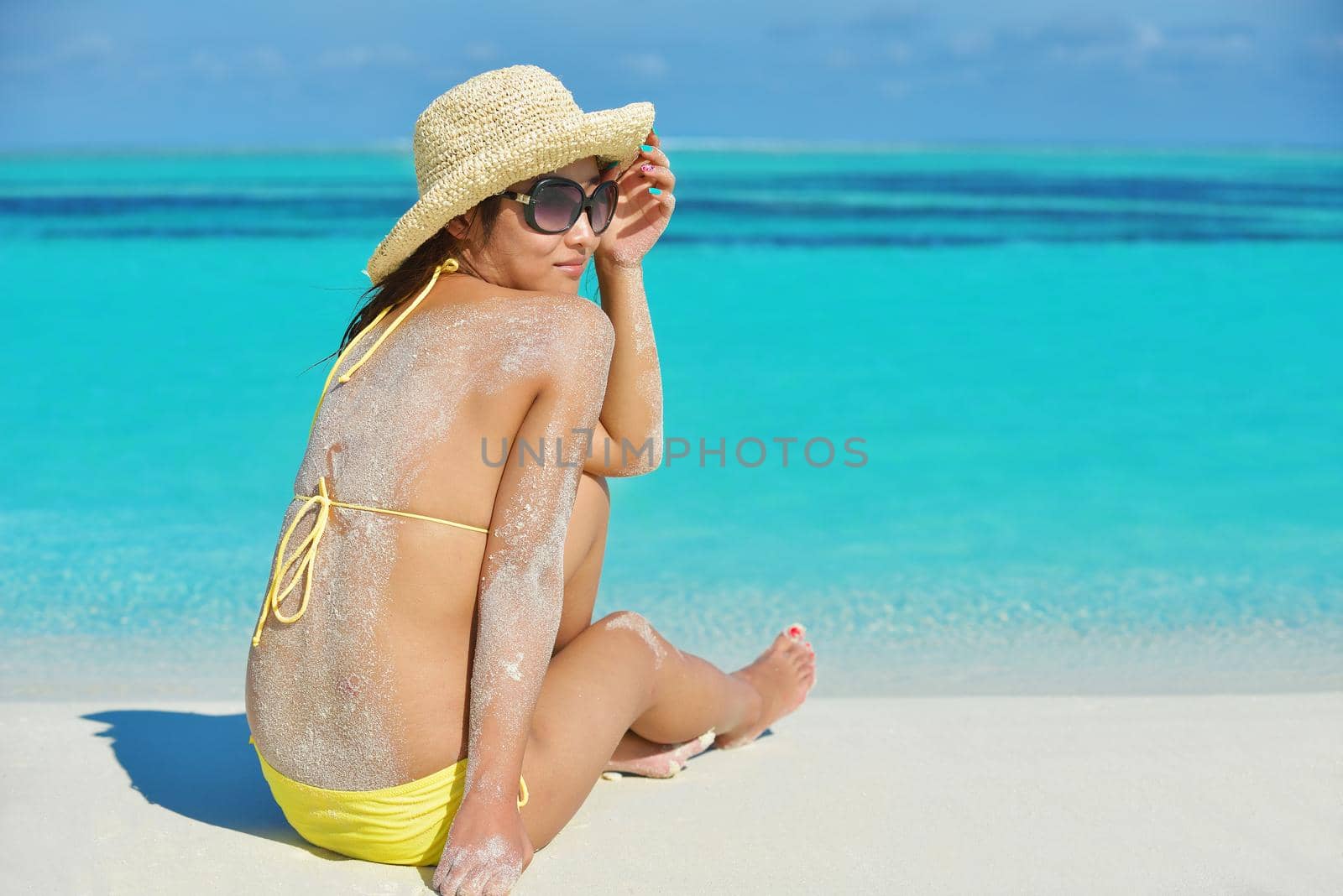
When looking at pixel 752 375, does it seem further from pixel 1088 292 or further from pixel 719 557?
pixel 1088 292

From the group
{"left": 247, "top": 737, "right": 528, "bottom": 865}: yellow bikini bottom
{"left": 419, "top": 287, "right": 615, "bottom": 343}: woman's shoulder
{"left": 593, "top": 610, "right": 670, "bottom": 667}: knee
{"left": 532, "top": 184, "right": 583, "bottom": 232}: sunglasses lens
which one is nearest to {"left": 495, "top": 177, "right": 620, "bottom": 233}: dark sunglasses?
{"left": 532, "top": 184, "right": 583, "bottom": 232}: sunglasses lens

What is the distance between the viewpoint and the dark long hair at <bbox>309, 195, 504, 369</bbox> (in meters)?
2.37

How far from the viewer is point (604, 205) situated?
2.49 meters

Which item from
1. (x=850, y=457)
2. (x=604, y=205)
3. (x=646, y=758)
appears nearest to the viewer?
(x=604, y=205)

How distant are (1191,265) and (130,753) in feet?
50.8

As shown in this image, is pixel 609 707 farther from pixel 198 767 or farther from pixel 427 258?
pixel 198 767

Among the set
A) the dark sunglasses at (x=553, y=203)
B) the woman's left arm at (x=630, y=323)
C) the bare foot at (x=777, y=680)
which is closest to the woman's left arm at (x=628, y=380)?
the woman's left arm at (x=630, y=323)

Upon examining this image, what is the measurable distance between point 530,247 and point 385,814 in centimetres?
100

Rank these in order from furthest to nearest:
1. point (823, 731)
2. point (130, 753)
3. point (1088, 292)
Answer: point (1088, 292), point (823, 731), point (130, 753)

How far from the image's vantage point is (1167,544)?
5.55 meters

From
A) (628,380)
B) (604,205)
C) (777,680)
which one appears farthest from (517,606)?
(777,680)

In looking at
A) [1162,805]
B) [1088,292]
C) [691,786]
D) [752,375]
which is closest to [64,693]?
[691,786]

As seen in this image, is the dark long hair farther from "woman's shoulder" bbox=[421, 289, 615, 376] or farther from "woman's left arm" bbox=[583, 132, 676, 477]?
"woman's left arm" bbox=[583, 132, 676, 477]

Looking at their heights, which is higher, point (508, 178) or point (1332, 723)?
point (508, 178)
